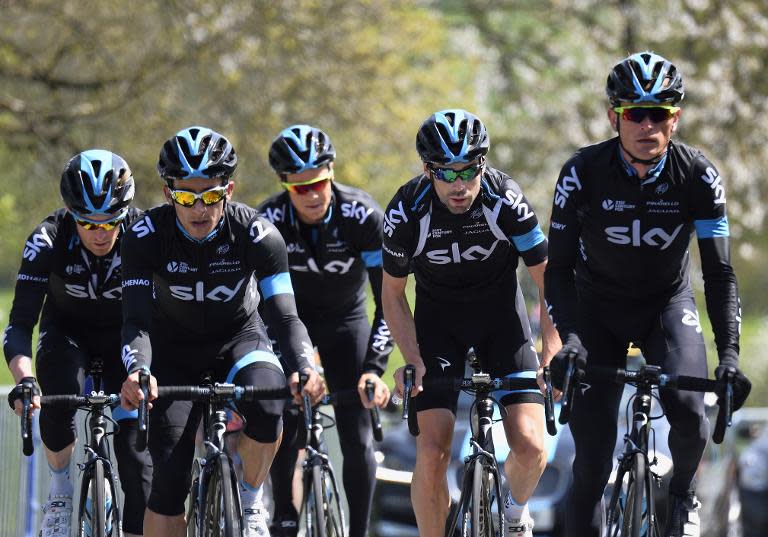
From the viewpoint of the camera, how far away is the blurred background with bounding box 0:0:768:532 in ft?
65.1

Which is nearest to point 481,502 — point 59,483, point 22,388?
point 22,388

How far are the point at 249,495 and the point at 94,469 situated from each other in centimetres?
82

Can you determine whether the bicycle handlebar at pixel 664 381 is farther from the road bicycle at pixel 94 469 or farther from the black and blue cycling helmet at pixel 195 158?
the road bicycle at pixel 94 469

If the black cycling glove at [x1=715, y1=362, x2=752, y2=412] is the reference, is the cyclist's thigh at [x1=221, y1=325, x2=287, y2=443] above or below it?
above

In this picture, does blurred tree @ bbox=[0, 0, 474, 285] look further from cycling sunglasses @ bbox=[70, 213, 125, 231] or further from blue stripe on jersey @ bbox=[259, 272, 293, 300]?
blue stripe on jersey @ bbox=[259, 272, 293, 300]

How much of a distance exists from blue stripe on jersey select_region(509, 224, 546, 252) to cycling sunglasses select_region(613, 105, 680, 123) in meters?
0.85

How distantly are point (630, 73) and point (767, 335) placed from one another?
1912 centimetres

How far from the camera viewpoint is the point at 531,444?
Answer: 750 cm

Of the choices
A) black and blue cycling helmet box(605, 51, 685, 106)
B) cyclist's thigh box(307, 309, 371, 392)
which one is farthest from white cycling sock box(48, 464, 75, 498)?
black and blue cycling helmet box(605, 51, 685, 106)

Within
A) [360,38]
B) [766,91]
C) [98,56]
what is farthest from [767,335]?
[98,56]

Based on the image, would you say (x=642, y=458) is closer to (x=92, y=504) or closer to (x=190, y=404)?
(x=190, y=404)

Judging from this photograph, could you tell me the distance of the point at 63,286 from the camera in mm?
8109

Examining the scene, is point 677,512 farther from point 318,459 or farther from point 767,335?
point 767,335

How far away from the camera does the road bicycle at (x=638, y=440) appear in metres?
6.54
